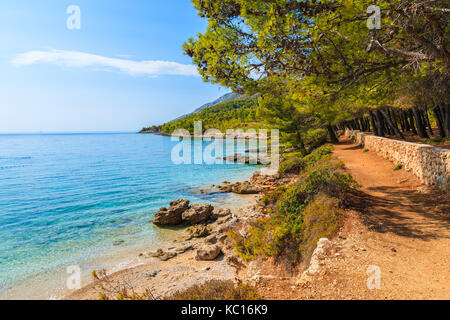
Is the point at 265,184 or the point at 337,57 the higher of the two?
the point at 337,57

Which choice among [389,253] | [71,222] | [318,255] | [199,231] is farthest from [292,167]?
[71,222]

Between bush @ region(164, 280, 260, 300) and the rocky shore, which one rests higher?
bush @ region(164, 280, 260, 300)

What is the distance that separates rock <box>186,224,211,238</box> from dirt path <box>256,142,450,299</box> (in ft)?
26.4

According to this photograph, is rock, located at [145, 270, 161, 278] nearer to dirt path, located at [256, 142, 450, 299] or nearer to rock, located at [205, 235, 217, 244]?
rock, located at [205, 235, 217, 244]

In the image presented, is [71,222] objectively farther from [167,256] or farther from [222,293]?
[222,293]

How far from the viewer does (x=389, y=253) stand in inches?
214

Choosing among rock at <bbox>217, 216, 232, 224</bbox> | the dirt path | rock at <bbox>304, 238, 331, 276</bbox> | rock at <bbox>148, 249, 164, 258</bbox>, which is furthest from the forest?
rock at <bbox>217, 216, 232, 224</bbox>

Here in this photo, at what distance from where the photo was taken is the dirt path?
4230 mm

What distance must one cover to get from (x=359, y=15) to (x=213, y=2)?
4150 millimetres

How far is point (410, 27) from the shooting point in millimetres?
6047

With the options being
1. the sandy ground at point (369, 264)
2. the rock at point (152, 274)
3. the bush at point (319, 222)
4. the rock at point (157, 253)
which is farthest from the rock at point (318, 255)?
the rock at point (157, 253)
